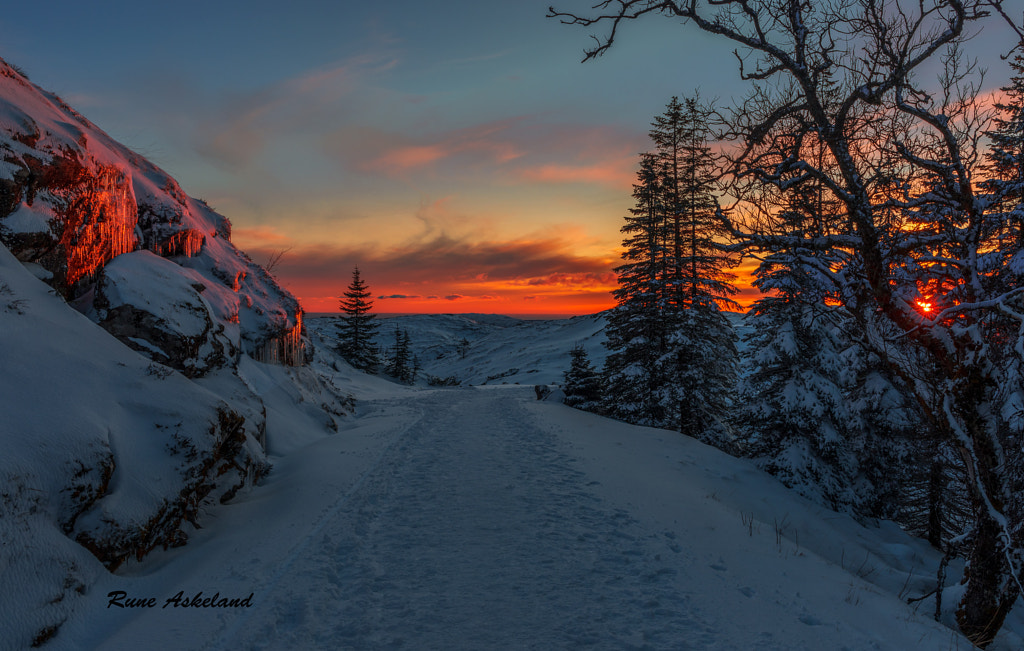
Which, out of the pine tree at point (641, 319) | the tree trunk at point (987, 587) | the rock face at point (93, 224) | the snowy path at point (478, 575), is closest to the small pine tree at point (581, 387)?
the pine tree at point (641, 319)

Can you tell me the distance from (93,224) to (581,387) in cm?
1901

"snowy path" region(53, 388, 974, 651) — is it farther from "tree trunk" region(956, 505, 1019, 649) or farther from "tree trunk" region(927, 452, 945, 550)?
"tree trunk" region(927, 452, 945, 550)

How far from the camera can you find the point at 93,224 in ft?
31.7

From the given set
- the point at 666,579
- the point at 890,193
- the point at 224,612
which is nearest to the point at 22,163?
the point at 224,612

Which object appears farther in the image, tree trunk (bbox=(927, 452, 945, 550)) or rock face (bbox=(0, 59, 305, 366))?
tree trunk (bbox=(927, 452, 945, 550))

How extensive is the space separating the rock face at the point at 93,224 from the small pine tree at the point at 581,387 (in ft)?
50.0

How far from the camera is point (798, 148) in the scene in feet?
21.8

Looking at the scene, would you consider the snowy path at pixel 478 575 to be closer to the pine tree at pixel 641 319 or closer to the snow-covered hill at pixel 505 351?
the pine tree at pixel 641 319

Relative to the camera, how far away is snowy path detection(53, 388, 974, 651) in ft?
13.9

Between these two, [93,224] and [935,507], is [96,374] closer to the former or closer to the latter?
[93,224]

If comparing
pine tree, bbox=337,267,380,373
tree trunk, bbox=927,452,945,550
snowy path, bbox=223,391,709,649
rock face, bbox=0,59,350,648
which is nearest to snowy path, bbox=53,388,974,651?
snowy path, bbox=223,391,709,649

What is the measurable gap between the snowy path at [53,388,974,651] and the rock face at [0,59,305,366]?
4.23m

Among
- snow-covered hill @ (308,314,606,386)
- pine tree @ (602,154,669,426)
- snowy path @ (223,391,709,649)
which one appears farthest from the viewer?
snow-covered hill @ (308,314,606,386)

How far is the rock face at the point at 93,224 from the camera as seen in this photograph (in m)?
8.27
